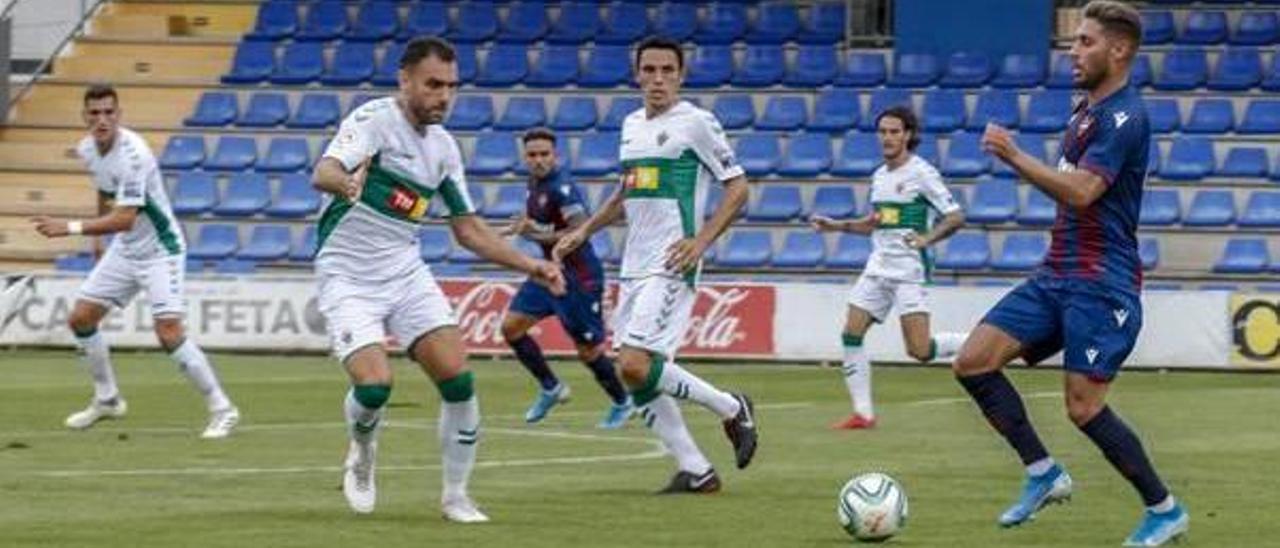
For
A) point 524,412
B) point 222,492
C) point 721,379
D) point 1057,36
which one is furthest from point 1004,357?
point 1057,36

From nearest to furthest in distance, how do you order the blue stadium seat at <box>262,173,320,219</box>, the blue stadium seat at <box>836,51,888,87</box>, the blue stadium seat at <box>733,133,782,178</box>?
the blue stadium seat at <box>733,133,782,178</box> → the blue stadium seat at <box>262,173,320,219</box> → the blue stadium seat at <box>836,51,888,87</box>

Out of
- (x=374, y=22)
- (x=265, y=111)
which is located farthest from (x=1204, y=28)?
(x=265, y=111)

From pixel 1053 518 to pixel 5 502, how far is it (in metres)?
5.29

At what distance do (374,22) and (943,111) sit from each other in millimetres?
8886

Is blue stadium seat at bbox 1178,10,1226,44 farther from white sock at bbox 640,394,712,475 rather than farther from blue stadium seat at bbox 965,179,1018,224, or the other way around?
white sock at bbox 640,394,712,475

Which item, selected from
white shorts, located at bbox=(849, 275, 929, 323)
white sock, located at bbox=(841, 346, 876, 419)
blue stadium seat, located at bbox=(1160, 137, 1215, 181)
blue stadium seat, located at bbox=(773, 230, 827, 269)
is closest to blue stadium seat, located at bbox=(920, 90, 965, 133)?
blue stadium seat, located at bbox=(773, 230, 827, 269)

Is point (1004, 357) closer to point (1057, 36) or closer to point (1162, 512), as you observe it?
point (1162, 512)

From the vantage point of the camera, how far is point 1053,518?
14359 mm

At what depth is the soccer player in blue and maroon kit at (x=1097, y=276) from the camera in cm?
1270

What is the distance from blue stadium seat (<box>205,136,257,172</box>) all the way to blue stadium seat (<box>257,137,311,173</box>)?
20cm

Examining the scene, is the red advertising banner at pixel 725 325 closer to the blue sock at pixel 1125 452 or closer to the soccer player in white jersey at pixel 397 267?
the soccer player in white jersey at pixel 397 267

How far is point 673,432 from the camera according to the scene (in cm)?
1602

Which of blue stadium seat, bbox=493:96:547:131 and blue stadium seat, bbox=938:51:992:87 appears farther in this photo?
blue stadium seat, bbox=493:96:547:131

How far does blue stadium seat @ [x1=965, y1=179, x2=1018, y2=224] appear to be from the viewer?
118 feet
